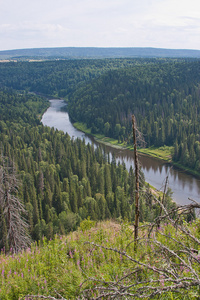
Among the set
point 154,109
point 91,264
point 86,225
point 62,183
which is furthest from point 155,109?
point 91,264

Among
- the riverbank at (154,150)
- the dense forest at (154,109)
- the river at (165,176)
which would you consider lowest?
the river at (165,176)

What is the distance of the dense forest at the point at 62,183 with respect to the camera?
51594 millimetres

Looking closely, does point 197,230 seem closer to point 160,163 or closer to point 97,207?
point 97,207

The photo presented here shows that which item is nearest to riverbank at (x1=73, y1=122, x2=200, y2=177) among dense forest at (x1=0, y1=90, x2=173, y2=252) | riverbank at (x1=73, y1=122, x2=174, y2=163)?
riverbank at (x1=73, y1=122, x2=174, y2=163)

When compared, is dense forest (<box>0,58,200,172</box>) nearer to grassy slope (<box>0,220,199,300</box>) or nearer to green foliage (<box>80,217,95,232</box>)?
green foliage (<box>80,217,95,232</box>)

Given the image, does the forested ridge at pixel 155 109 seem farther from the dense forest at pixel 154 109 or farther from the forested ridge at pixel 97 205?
the forested ridge at pixel 97 205

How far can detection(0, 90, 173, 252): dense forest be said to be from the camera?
5159cm

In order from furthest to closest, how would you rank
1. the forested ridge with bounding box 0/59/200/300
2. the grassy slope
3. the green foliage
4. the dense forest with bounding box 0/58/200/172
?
the dense forest with bounding box 0/58/200/172 → the green foliage → the grassy slope → the forested ridge with bounding box 0/59/200/300

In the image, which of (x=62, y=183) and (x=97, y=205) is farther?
(x=62, y=183)

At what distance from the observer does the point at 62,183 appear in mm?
72500

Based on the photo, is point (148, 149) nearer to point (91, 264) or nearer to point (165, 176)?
point (165, 176)

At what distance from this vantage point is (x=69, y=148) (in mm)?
97062

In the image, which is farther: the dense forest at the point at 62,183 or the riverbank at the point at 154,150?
the riverbank at the point at 154,150

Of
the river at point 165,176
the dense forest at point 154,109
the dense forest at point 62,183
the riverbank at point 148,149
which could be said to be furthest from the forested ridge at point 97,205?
the river at point 165,176
